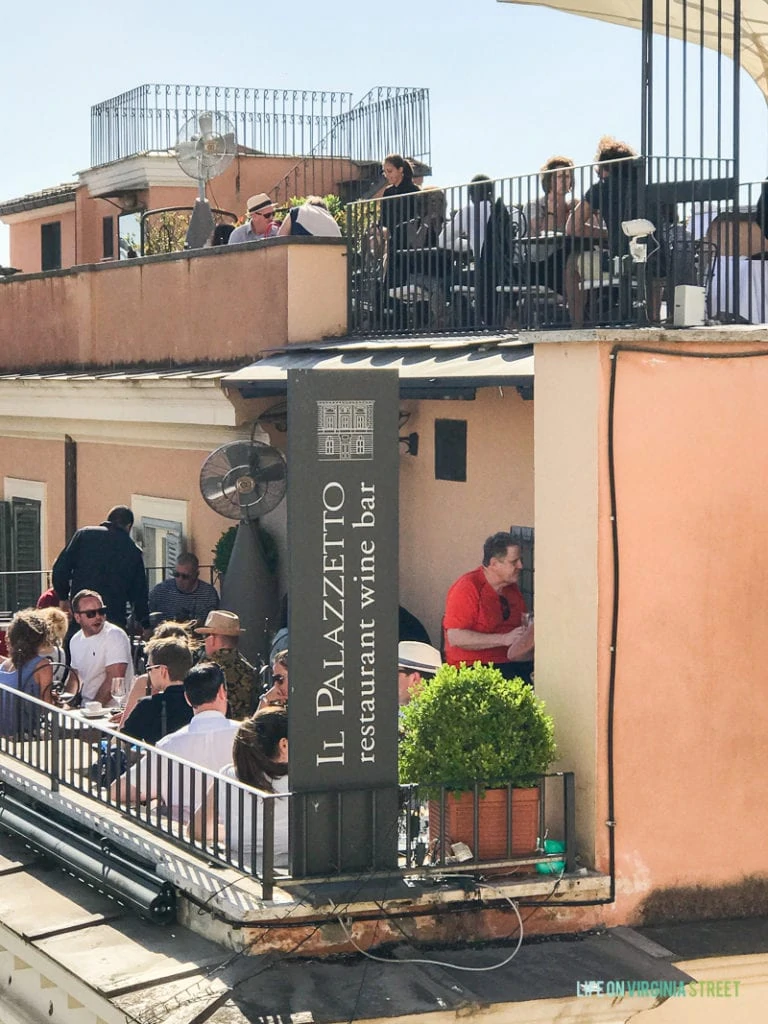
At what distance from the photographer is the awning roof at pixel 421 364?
33.7 ft

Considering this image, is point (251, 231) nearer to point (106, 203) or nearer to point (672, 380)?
point (672, 380)

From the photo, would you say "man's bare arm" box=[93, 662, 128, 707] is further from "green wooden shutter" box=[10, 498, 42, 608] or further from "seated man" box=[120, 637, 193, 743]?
"green wooden shutter" box=[10, 498, 42, 608]

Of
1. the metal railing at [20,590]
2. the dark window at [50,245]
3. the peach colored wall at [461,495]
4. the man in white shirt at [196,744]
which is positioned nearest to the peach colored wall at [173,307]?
the peach colored wall at [461,495]

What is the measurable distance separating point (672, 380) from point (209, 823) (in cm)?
318

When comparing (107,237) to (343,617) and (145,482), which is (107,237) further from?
(343,617)

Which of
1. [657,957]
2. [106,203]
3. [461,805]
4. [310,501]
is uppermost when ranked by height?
[106,203]

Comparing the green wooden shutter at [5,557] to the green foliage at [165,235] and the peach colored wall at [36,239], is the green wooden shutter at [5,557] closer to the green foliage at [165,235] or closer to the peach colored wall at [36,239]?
the green foliage at [165,235]

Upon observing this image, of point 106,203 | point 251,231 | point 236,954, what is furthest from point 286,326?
point 106,203

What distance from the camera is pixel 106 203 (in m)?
32.9

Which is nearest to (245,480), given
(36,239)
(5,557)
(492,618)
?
(492,618)

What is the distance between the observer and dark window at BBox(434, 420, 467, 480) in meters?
11.9

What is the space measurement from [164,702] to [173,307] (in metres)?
6.15

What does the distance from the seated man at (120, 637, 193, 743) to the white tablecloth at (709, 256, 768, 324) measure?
12.5 ft

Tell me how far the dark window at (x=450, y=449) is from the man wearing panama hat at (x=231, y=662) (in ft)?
6.28
